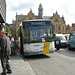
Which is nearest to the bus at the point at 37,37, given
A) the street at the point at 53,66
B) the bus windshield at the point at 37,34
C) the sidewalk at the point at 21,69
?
the bus windshield at the point at 37,34

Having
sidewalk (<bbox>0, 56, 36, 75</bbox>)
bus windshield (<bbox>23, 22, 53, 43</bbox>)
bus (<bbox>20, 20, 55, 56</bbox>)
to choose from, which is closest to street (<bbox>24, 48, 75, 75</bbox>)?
sidewalk (<bbox>0, 56, 36, 75</bbox>)

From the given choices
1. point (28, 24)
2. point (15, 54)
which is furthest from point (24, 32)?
point (15, 54)

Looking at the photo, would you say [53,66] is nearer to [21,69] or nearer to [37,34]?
[21,69]

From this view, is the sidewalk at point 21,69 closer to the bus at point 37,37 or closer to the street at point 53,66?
the street at point 53,66

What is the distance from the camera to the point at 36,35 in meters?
11.7

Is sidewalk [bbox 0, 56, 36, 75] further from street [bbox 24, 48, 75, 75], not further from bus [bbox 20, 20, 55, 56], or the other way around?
bus [bbox 20, 20, 55, 56]

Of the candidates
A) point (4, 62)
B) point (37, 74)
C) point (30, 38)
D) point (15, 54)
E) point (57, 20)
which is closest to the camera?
point (4, 62)

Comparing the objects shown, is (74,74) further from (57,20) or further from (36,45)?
(57,20)

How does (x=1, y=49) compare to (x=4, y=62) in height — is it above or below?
above

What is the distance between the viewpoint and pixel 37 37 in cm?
1175

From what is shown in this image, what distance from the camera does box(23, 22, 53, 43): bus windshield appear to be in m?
11.7

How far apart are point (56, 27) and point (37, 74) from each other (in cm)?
8958

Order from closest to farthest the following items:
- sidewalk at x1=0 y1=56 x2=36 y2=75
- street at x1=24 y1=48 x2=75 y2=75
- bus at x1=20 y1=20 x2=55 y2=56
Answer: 1. sidewalk at x1=0 y1=56 x2=36 y2=75
2. street at x1=24 y1=48 x2=75 y2=75
3. bus at x1=20 y1=20 x2=55 y2=56

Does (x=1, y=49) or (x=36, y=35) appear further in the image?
(x=36, y=35)
